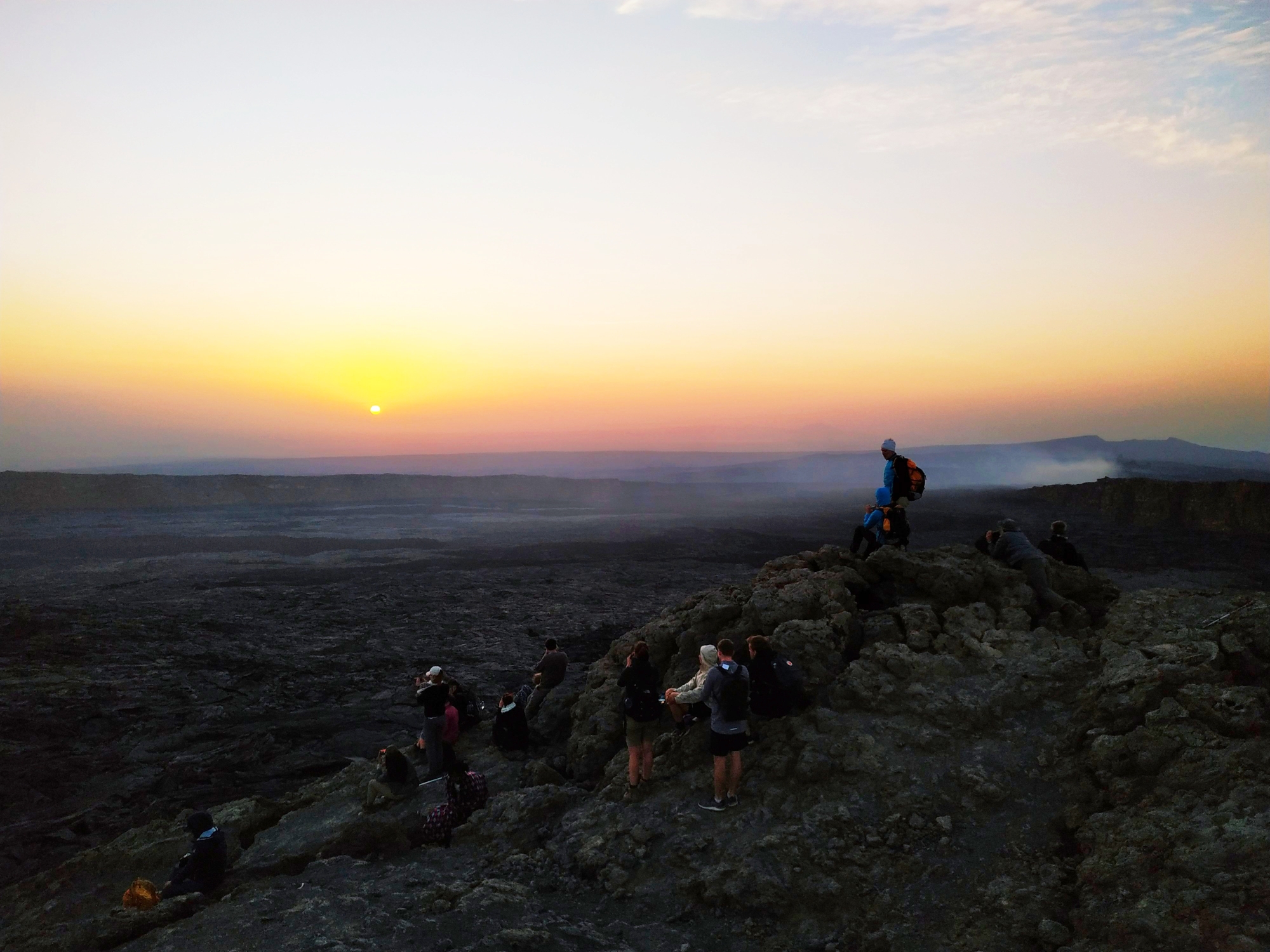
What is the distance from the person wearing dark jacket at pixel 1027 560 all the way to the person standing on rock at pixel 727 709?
196 inches

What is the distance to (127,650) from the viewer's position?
1956cm

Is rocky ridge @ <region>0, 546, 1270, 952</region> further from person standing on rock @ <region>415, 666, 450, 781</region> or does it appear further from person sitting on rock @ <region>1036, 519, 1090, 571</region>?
person sitting on rock @ <region>1036, 519, 1090, 571</region>

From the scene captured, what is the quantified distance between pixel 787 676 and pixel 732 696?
1135 mm

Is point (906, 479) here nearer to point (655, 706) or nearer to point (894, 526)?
point (894, 526)

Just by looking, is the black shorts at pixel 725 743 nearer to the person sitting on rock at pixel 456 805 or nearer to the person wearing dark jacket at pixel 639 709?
the person wearing dark jacket at pixel 639 709

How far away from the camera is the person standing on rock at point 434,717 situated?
1001cm

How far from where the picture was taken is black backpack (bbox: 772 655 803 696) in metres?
8.11

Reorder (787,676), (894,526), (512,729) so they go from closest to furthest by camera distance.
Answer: (787,676) < (512,729) < (894,526)

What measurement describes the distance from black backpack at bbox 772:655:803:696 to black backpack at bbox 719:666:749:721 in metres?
0.89

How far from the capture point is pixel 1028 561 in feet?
33.8

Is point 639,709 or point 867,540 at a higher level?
point 867,540

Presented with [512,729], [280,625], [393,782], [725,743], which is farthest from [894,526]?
[280,625]

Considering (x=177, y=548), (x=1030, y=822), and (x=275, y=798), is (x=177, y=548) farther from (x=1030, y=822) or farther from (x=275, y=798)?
(x=1030, y=822)

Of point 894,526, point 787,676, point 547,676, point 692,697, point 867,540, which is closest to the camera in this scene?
point 692,697
